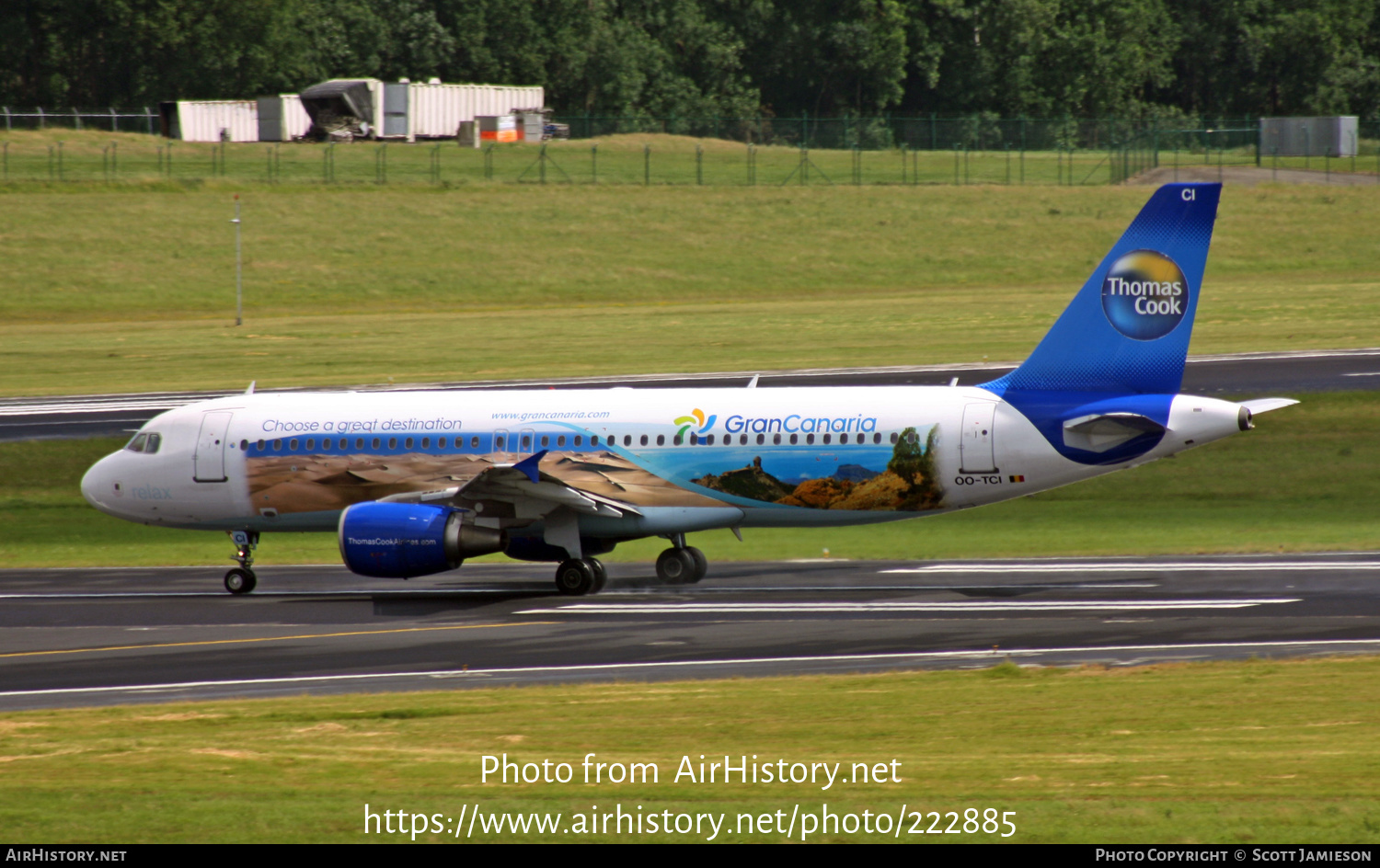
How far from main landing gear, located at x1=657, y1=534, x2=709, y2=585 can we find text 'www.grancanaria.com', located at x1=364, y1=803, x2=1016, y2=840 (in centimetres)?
1866

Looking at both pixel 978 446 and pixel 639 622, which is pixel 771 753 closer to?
pixel 639 622

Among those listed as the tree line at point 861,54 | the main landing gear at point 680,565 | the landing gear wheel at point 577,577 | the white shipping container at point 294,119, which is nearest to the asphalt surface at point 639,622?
the main landing gear at point 680,565

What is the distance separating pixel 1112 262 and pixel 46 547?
24972 mm

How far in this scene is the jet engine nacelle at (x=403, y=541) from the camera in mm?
29188

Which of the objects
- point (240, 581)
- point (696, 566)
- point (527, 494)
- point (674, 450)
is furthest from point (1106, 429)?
point (240, 581)

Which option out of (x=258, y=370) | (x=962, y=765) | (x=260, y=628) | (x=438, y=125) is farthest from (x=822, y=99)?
(x=962, y=765)

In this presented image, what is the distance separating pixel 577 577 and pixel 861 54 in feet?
388

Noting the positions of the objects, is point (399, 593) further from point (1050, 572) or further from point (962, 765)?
point (962, 765)

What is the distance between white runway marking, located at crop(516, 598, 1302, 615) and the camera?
2608cm

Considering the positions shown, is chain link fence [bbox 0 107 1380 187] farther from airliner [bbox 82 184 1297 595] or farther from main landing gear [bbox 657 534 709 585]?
main landing gear [bbox 657 534 709 585]

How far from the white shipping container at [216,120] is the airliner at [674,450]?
85.7 metres

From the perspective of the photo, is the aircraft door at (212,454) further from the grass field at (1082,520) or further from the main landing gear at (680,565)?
the main landing gear at (680,565)

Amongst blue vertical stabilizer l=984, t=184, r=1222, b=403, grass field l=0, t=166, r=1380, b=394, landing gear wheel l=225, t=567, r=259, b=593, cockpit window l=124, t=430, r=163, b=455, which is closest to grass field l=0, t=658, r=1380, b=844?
blue vertical stabilizer l=984, t=184, r=1222, b=403

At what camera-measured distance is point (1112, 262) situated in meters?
28.6
